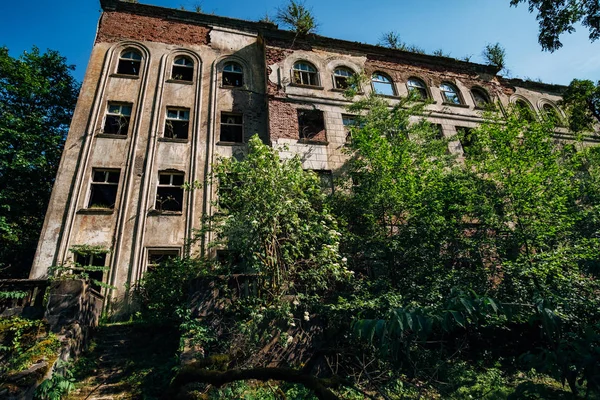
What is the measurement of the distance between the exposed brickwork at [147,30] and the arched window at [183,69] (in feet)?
3.75

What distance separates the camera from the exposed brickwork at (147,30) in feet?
50.1

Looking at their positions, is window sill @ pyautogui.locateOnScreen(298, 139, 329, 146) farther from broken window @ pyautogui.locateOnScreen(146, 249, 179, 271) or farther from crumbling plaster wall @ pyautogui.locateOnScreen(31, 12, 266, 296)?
broken window @ pyautogui.locateOnScreen(146, 249, 179, 271)

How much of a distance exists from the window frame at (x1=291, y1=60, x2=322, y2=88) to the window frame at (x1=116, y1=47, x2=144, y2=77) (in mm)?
7804

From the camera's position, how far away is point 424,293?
306 inches

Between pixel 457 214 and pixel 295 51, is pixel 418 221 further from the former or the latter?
pixel 295 51

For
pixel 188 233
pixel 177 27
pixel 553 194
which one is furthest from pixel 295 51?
pixel 553 194

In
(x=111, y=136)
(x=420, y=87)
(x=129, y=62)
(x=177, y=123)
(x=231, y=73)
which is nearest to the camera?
(x=111, y=136)

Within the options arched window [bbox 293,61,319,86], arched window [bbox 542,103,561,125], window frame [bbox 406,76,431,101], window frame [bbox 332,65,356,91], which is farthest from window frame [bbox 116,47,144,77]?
arched window [bbox 542,103,561,125]

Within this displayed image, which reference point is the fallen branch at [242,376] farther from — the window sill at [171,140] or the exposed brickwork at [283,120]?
the window sill at [171,140]

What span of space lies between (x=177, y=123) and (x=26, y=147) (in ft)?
22.0

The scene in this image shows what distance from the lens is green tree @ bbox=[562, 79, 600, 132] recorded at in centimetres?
1591

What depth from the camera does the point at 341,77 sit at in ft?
53.4

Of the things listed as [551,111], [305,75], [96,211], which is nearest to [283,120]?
[305,75]

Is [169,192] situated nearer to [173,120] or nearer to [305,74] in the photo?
[173,120]
